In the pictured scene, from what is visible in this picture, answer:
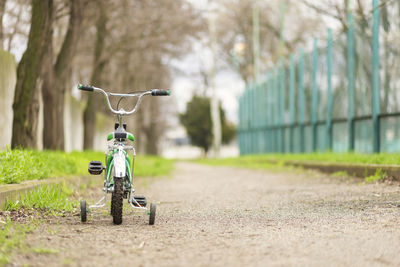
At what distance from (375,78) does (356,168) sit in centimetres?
228

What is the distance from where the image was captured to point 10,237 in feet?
14.0

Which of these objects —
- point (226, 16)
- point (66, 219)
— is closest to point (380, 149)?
point (66, 219)

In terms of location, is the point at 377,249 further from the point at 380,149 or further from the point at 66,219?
the point at 380,149

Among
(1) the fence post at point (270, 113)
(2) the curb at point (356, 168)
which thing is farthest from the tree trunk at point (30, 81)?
(1) the fence post at point (270, 113)

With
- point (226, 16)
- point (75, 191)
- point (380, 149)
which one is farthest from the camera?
point (226, 16)

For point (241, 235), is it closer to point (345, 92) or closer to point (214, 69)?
point (345, 92)

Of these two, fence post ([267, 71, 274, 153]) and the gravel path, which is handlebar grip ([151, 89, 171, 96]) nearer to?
the gravel path

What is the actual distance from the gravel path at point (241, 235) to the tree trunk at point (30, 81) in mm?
3468

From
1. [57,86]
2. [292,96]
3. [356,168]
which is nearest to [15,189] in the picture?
[356,168]

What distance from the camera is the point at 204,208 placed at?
6574 millimetres

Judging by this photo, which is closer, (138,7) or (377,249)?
(377,249)

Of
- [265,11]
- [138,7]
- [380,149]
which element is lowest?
[380,149]

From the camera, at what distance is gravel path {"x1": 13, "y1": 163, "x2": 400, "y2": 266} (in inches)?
146

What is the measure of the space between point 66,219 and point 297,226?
2.32 m
